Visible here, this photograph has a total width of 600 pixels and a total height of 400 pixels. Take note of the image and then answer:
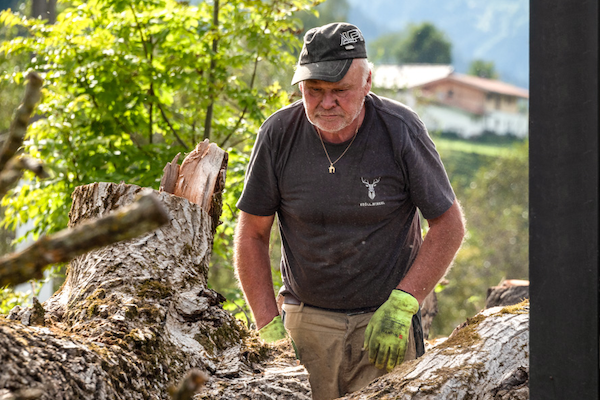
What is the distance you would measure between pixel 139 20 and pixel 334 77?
1.89 metres

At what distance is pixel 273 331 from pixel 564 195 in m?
1.46

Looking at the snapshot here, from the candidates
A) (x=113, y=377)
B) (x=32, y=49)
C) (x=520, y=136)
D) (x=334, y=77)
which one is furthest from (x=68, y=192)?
(x=520, y=136)

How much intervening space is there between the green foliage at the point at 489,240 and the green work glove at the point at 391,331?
1352 cm

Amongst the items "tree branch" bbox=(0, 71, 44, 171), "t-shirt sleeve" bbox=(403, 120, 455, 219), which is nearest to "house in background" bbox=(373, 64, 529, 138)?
"t-shirt sleeve" bbox=(403, 120, 455, 219)

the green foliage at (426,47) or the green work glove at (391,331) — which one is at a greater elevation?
the green foliage at (426,47)

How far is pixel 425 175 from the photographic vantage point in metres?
2.43

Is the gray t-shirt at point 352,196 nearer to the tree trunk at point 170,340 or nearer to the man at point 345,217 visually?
the man at point 345,217

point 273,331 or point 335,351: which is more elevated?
point 273,331

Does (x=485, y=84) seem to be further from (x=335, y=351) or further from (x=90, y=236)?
(x=90, y=236)

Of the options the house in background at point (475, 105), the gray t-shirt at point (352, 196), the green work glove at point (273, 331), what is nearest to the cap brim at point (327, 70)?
the gray t-shirt at point (352, 196)

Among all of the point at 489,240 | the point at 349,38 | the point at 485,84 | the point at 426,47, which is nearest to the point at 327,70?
the point at 349,38

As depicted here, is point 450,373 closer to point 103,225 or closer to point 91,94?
point 103,225

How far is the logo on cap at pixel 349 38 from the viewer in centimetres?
236

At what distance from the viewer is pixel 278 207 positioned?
2.64 meters
